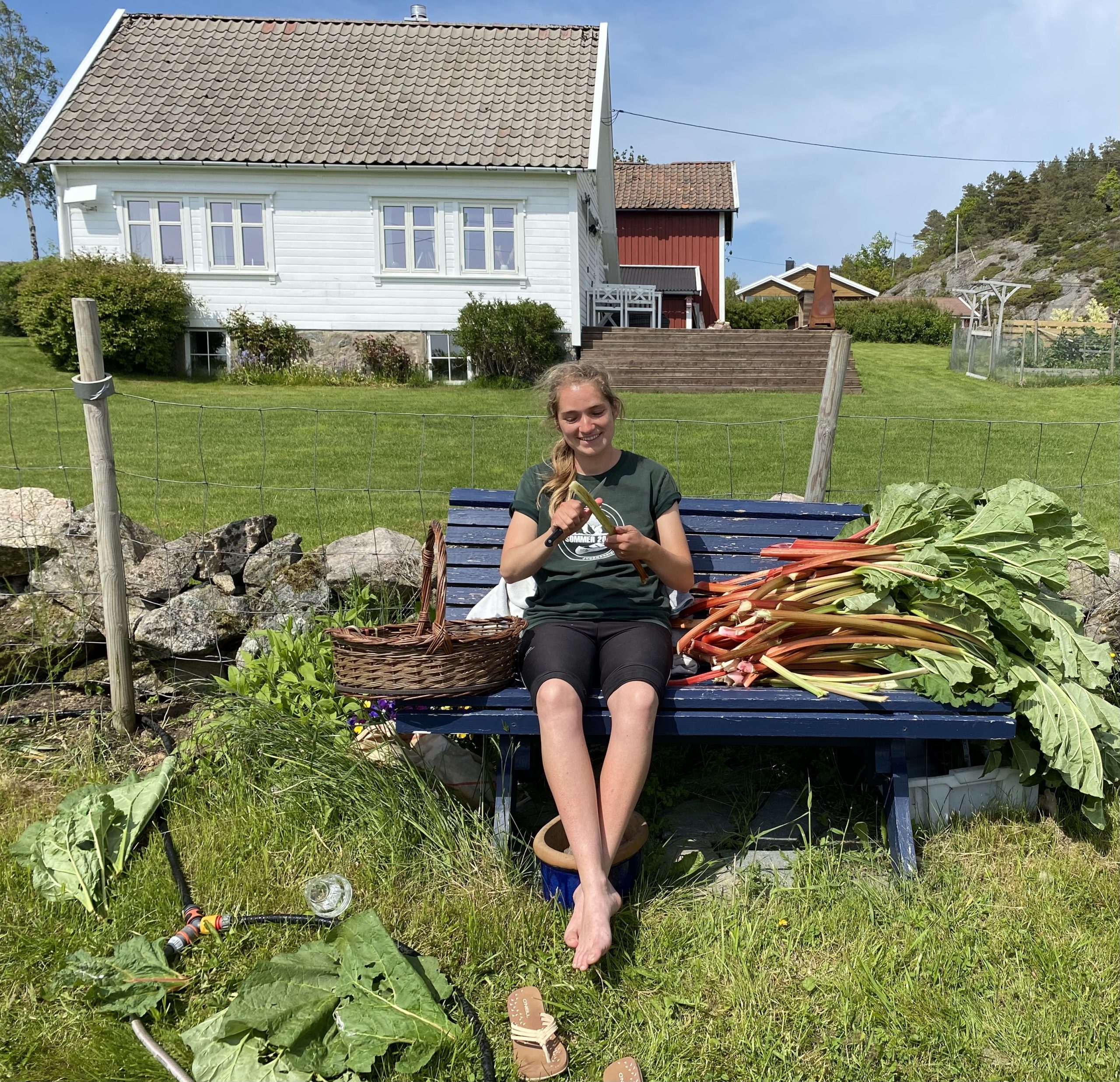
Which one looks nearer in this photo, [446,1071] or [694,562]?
[446,1071]

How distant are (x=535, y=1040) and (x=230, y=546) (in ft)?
9.77

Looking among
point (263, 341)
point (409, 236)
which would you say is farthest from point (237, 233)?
point (409, 236)

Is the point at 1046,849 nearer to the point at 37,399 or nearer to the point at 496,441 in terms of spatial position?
the point at 496,441

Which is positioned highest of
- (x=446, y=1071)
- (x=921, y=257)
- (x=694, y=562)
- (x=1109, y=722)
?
(x=921, y=257)

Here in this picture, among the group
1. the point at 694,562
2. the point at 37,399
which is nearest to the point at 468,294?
the point at 37,399

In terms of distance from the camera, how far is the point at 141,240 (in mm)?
16578

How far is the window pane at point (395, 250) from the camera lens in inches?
651

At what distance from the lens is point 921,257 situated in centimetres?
10188

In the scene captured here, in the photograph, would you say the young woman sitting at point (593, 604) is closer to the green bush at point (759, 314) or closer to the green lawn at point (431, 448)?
the green lawn at point (431, 448)

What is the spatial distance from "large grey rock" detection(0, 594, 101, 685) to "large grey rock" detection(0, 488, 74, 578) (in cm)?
19

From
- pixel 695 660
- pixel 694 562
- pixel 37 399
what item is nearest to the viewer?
pixel 695 660

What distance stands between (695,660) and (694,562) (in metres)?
0.67

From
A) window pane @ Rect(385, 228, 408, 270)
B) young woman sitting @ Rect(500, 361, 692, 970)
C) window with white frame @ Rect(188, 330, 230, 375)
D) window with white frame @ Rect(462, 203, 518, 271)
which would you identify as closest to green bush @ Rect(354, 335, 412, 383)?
window pane @ Rect(385, 228, 408, 270)

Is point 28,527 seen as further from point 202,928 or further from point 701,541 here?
point 701,541
